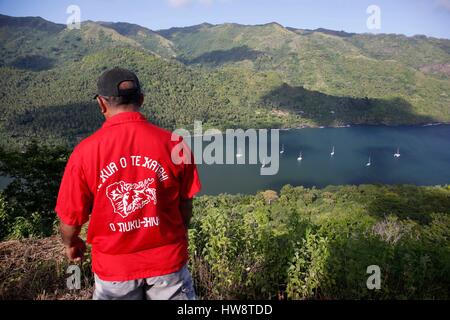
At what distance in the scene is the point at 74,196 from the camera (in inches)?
67.1

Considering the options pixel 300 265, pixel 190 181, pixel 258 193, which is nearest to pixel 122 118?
pixel 190 181

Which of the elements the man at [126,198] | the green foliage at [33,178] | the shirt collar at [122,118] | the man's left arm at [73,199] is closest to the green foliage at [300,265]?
the man at [126,198]

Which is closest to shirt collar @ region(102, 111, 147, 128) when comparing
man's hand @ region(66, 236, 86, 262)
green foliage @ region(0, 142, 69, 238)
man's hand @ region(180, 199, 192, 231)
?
man's hand @ region(180, 199, 192, 231)

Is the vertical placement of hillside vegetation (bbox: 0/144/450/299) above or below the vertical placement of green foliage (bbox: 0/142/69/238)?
above

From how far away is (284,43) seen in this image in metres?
199

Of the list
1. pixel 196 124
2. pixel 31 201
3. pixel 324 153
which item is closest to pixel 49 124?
pixel 196 124

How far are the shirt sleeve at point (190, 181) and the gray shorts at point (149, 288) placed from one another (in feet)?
1.29

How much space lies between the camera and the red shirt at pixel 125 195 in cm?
168

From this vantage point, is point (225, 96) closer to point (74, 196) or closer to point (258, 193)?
point (258, 193)

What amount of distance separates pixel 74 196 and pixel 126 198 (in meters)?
0.24

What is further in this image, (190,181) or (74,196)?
(190,181)

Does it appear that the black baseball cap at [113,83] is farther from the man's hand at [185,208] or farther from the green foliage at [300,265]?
the green foliage at [300,265]

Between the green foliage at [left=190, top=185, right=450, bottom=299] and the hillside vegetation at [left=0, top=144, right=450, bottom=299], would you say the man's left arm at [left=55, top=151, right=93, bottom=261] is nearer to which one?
the hillside vegetation at [left=0, top=144, right=450, bottom=299]

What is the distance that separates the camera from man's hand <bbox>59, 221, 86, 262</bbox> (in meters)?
1.80
